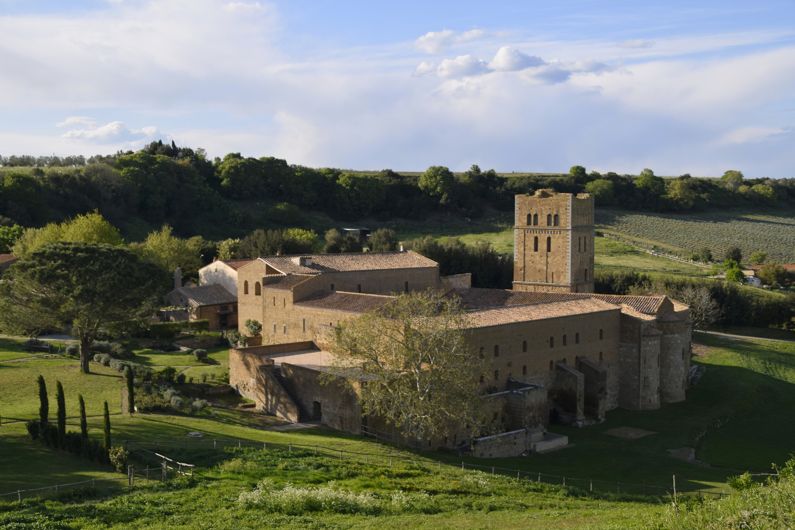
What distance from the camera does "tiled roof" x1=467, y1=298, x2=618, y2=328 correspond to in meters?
39.4

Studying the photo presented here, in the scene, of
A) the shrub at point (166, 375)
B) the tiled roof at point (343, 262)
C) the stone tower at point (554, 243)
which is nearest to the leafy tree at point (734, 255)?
the stone tower at point (554, 243)

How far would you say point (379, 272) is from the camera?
176 ft

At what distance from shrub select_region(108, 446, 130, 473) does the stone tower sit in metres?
35.9

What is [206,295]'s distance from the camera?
61688 millimetres

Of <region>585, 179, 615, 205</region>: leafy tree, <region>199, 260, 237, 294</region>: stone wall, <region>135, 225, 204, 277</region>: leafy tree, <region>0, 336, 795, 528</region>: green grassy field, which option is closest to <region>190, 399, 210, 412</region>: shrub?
<region>0, 336, 795, 528</region>: green grassy field

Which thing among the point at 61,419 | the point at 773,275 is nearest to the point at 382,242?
the point at 773,275

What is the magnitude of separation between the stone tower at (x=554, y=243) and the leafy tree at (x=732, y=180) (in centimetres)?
8761

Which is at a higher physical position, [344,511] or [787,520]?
[787,520]

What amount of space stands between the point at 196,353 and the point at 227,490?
26.1 meters

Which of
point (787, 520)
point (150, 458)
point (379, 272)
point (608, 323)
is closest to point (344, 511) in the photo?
point (150, 458)

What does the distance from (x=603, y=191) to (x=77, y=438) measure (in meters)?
98.4

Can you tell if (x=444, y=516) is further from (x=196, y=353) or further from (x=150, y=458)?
(x=196, y=353)

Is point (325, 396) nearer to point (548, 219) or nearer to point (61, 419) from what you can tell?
point (61, 419)

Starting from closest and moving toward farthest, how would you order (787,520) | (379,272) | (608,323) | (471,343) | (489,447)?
1. (787,520)
2. (489,447)
3. (471,343)
4. (608,323)
5. (379,272)
